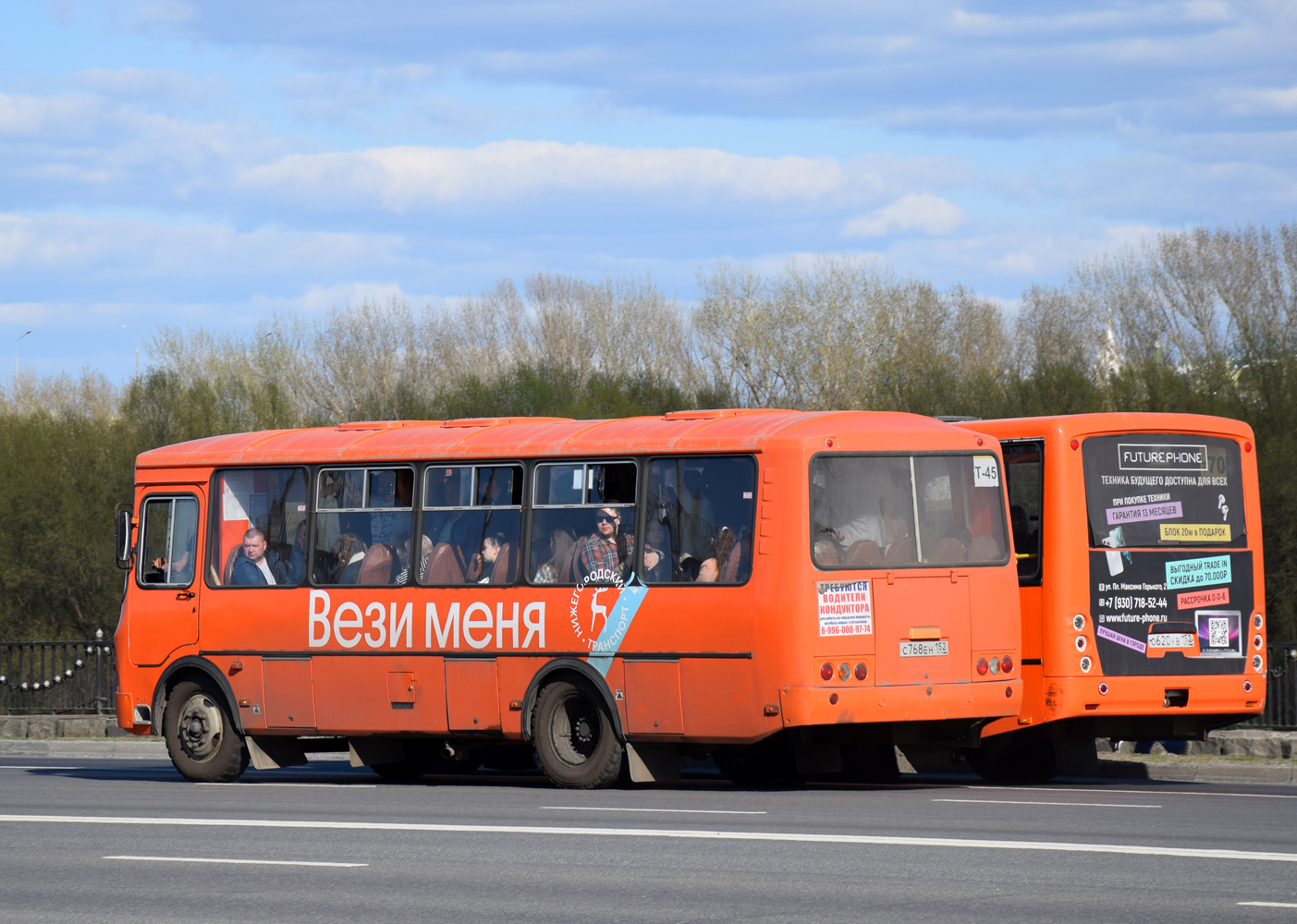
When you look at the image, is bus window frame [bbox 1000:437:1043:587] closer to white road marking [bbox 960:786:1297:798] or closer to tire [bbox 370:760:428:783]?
white road marking [bbox 960:786:1297:798]

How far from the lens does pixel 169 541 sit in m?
17.7

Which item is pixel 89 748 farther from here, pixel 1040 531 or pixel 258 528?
pixel 1040 531

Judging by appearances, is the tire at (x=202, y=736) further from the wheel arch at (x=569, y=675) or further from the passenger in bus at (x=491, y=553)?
the wheel arch at (x=569, y=675)

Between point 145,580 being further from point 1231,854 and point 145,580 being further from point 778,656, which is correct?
point 1231,854

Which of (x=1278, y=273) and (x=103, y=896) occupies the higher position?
(x=1278, y=273)

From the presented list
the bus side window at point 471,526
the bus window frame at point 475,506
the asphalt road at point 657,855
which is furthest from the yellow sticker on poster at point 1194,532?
the bus side window at point 471,526

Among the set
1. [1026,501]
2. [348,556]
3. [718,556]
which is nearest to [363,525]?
[348,556]

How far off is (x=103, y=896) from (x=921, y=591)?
7142 millimetres

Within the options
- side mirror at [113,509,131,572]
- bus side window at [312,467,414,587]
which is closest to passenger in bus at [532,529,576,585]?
bus side window at [312,467,414,587]

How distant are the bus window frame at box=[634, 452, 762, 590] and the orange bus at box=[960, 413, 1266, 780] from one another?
2.27m

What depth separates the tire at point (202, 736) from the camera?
16.9m

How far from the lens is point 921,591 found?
47.4 ft

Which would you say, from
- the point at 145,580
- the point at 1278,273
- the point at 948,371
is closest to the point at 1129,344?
the point at 1278,273

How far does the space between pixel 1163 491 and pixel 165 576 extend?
30.2ft
